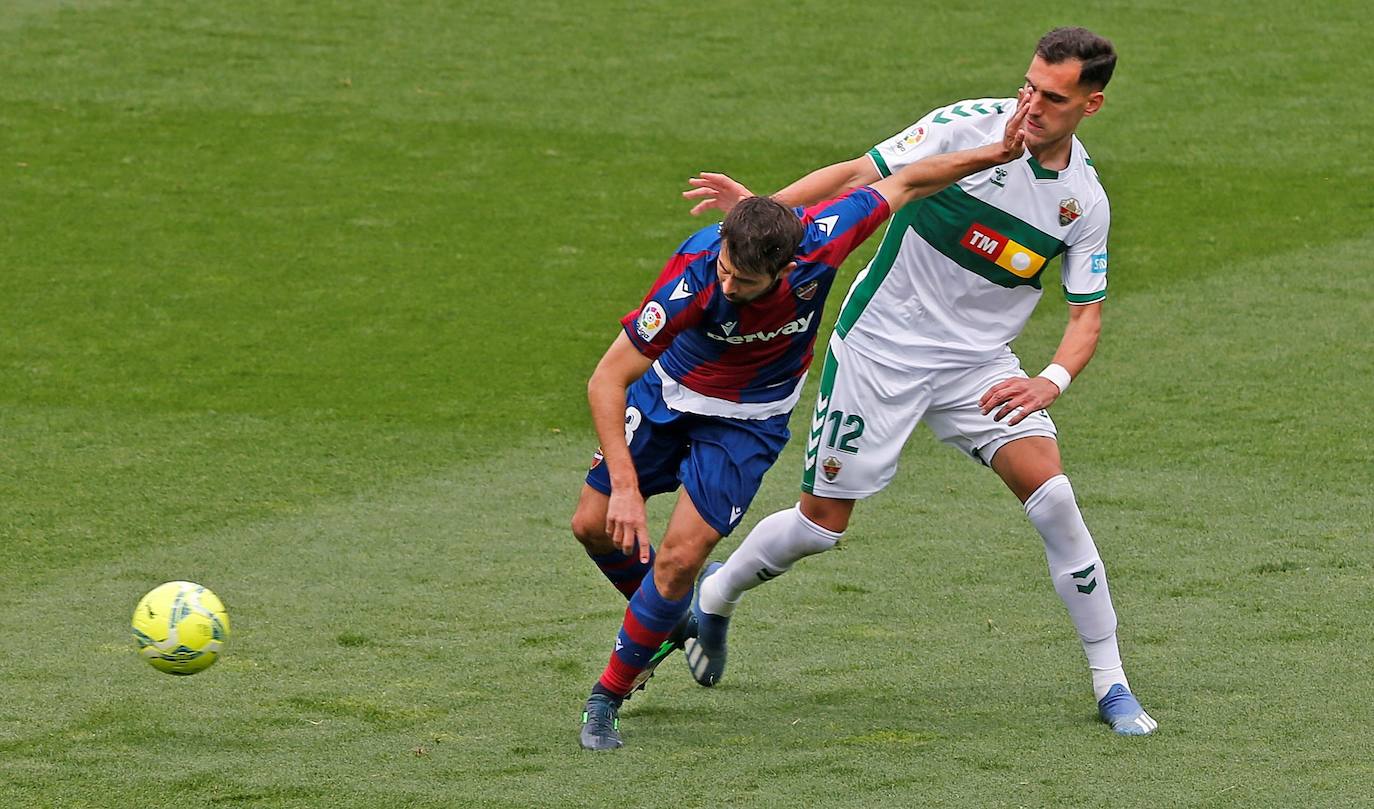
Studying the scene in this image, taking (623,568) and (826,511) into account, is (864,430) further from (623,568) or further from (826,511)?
(623,568)

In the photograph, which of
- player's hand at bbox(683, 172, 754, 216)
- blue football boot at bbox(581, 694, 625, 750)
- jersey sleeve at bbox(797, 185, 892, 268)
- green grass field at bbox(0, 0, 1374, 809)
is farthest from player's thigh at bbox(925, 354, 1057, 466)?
blue football boot at bbox(581, 694, 625, 750)

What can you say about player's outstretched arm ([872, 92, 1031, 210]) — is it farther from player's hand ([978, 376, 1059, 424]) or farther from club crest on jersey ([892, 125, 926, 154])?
player's hand ([978, 376, 1059, 424])

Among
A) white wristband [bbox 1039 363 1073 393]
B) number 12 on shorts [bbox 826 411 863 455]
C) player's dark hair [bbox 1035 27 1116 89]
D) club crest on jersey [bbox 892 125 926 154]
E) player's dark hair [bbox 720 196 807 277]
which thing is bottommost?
number 12 on shorts [bbox 826 411 863 455]

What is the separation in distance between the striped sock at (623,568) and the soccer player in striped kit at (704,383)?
0.15 metres

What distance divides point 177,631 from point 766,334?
1943mm

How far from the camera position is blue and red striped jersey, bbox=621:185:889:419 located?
4891 mm

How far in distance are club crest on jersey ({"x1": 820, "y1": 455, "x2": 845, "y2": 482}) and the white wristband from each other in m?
0.72

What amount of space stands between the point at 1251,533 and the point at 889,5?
10.5 metres

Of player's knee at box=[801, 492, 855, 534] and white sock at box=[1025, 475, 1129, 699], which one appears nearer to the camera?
white sock at box=[1025, 475, 1129, 699]

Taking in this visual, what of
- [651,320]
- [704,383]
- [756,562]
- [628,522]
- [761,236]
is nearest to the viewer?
[761,236]

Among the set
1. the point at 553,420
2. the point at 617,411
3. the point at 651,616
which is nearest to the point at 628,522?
the point at 617,411

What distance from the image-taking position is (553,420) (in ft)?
28.9

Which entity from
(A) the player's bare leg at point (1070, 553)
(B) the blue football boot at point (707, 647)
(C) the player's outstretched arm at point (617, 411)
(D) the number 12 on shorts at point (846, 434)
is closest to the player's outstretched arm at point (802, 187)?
(C) the player's outstretched arm at point (617, 411)

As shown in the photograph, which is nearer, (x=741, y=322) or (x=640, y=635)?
(x=741, y=322)
